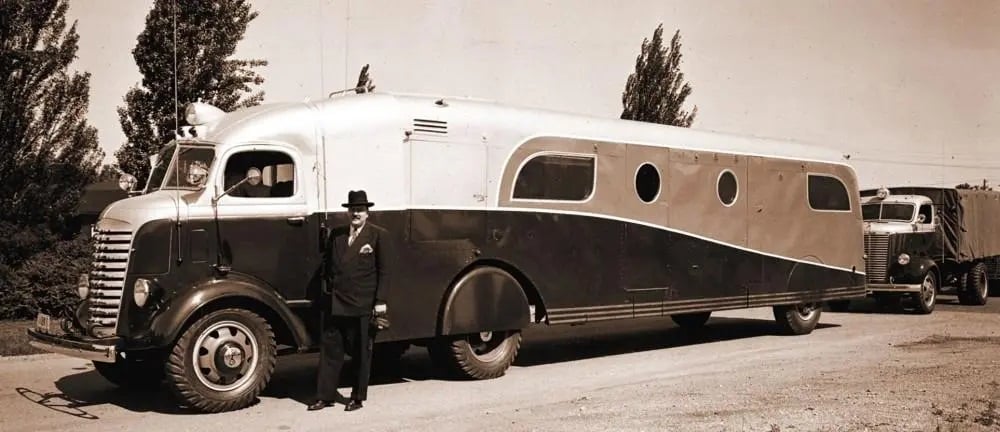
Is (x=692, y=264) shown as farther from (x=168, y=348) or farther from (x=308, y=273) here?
(x=168, y=348)

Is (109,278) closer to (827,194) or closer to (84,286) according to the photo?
(84,286)

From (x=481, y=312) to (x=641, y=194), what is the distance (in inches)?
112

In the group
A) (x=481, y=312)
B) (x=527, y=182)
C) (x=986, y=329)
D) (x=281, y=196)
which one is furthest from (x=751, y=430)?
(x=986, y=329)

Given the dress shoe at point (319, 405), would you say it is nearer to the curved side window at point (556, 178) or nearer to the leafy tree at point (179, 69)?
the curved side window at point (556, 178)

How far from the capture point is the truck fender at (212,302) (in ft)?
24.6

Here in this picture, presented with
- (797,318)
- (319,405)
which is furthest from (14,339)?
(797,318)

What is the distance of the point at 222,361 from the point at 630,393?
12.3ft

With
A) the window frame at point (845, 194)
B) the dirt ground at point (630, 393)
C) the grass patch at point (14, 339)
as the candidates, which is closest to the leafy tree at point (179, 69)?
the grass patch at point (14, 339)

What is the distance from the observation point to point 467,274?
9.46 m

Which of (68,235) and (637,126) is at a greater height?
(637,126)

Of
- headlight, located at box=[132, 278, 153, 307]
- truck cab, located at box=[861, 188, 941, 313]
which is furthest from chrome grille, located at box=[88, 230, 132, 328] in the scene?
truck cab, located at box=[861, 188, 941, 313]

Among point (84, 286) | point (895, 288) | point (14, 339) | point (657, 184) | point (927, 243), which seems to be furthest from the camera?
point (927, 243)

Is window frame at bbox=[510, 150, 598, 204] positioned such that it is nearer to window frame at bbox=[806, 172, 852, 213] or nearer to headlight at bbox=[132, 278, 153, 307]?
headlight at bbox=[132, 278, 153, 307]

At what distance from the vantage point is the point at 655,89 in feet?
86.7
